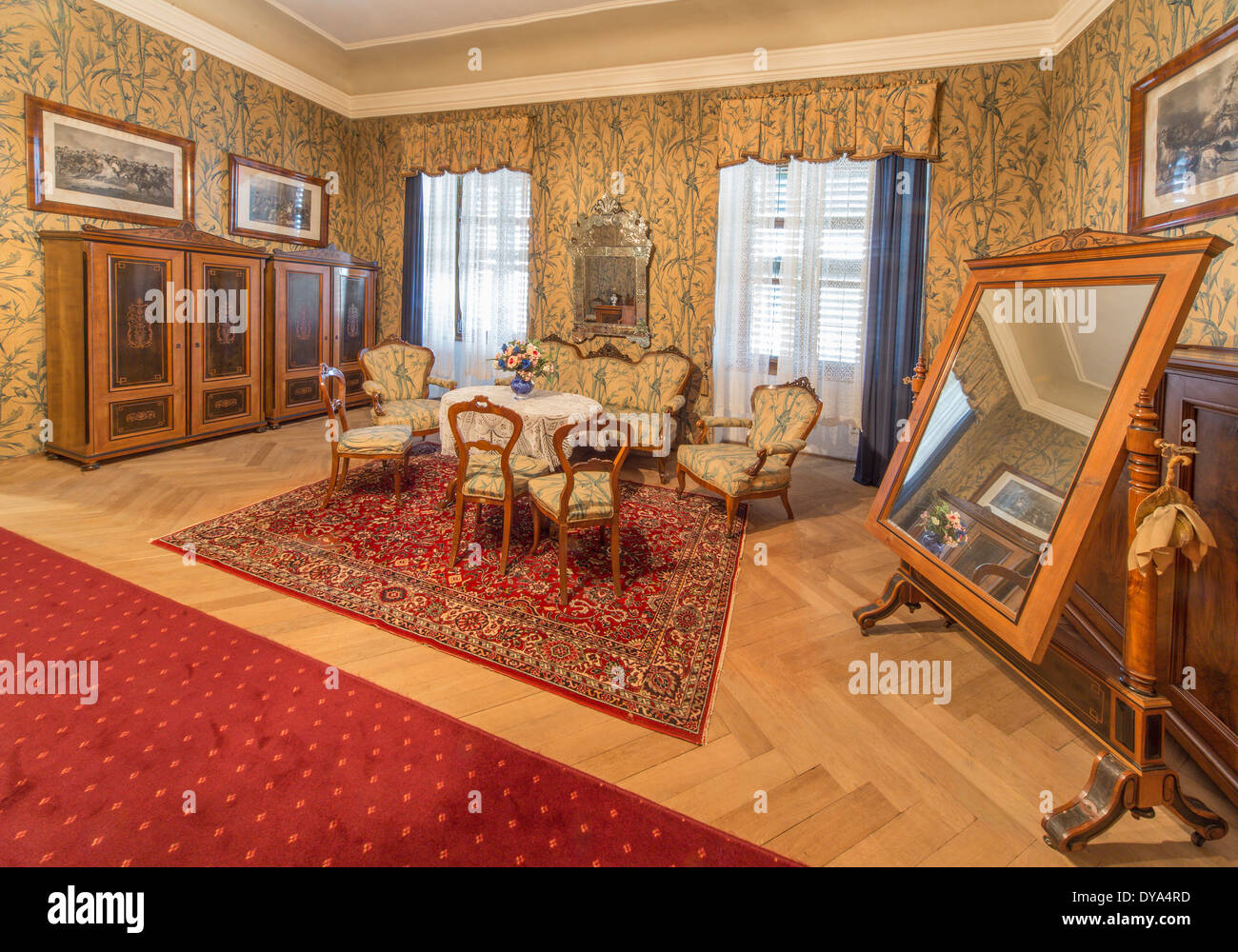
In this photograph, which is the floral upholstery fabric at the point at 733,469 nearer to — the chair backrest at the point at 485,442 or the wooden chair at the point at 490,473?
the wooden chair at the point at 490,473

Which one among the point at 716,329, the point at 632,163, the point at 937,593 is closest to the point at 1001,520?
the point at 937,593

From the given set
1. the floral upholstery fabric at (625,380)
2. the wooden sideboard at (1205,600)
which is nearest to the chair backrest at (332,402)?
the floral upholstery fabric at (625,380)

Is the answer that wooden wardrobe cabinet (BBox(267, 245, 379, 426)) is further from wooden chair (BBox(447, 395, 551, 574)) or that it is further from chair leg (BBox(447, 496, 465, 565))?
chair leg (BBox(447, 496, 465, 565))

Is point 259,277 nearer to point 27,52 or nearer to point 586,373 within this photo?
point 27,52

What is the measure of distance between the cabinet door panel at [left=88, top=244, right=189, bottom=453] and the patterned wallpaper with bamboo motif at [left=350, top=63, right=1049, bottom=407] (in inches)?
103

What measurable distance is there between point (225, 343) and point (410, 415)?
7.24 ft

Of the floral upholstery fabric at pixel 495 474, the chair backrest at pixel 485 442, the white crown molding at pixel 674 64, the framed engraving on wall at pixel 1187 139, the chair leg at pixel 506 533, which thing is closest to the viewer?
the framed engraving on wall at pixel 1187 139

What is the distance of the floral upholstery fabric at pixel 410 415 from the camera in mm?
5398

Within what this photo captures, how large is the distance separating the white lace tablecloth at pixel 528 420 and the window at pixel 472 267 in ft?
8.12

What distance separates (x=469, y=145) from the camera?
689 centimetres

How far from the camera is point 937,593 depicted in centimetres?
267

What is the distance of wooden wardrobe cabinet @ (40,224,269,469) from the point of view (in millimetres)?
5012
